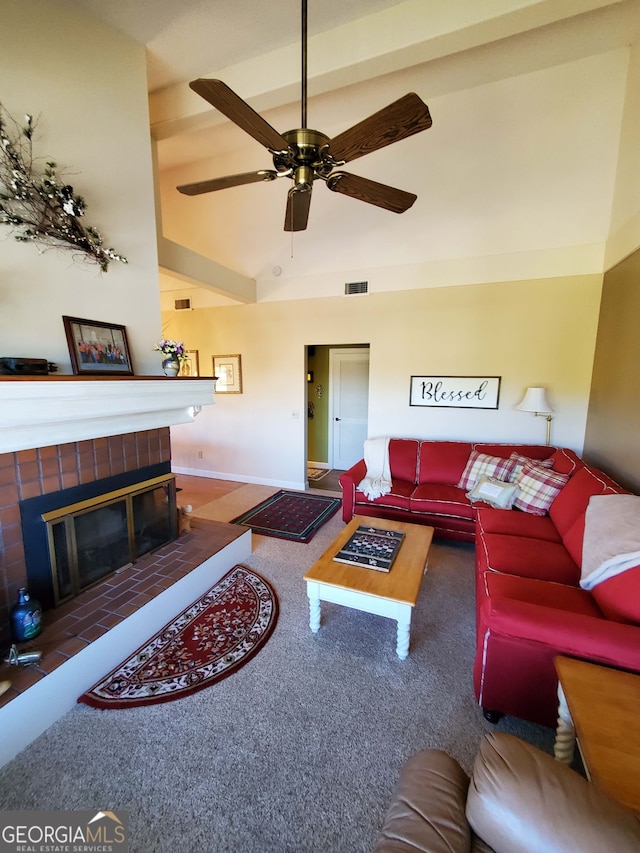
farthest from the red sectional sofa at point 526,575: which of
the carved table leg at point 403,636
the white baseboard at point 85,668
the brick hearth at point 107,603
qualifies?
the white baseboard at point 85,668

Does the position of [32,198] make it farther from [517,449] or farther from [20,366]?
Result: [517,449]

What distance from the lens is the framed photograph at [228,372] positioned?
5035mm

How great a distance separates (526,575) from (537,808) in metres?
1.46

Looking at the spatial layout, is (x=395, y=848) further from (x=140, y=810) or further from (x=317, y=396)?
(x=317, y=396)

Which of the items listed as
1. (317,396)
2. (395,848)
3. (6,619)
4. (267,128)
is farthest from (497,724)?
(317,396)

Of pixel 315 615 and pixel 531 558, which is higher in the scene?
pixel 531 558

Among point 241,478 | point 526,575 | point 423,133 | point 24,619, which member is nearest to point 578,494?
point 526,575

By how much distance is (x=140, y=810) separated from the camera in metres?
1.28

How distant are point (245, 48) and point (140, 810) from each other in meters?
4.15

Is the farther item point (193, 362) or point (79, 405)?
point (193, 362)

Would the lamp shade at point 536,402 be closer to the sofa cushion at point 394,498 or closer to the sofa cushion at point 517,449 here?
the sofa cushion at point 517,449

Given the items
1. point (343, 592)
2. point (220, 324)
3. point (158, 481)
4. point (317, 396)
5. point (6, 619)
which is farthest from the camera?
point (317, 396)

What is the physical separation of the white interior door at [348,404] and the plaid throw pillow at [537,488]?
9.26 feet

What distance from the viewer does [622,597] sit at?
1561mm
